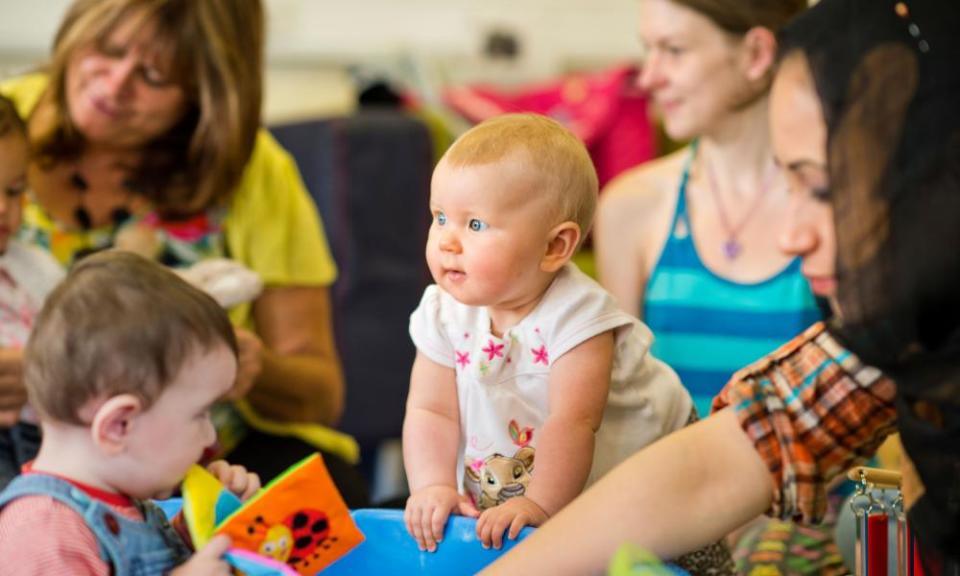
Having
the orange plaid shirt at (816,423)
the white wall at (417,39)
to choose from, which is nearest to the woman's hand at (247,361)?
the orange plaid shirt at (816,423)

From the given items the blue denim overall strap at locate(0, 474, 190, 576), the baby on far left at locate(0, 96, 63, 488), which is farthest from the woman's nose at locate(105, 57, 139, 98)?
the blue denim overall strap at locate(0, 474, 190, 576)

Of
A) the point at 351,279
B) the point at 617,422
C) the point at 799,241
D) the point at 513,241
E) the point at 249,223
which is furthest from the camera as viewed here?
the point at 351,279

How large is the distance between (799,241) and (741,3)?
A: 812 millimetres

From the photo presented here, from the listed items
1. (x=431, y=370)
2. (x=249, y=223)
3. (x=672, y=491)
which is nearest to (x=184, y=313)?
(x=431, y=370)

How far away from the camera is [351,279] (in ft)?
8.81

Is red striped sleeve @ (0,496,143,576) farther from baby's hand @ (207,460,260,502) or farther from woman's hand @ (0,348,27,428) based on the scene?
woman's hand @ (0,348,27,428)

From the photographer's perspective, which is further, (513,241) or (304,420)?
(304,420)

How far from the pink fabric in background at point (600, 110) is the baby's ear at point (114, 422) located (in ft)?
7.10

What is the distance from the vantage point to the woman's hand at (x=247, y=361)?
145 centimetres

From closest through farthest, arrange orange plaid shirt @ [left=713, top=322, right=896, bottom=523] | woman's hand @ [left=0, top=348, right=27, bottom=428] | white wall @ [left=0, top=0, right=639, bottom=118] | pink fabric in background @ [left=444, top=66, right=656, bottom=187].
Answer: orange plaid shirt @ [left=713, top=322, right=896, bottom=523]
woman's hand @ [left=0, top=348, right=27, bottom=428]
pink fabric in background @ [left=444, top=66, right=656, bottom=187]
white wall @ [left=0, top=0, right=639, bottom=118]

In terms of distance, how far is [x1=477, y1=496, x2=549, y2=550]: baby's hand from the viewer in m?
0.98

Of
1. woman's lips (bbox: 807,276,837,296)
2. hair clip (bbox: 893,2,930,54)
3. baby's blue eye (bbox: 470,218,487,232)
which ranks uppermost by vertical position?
hair clip (bbox: 893,2,930,54)

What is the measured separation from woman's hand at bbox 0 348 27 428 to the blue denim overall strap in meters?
0.44

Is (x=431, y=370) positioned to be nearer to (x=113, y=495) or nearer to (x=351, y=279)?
(x=113, y=495)
